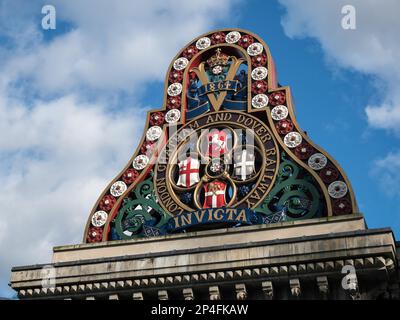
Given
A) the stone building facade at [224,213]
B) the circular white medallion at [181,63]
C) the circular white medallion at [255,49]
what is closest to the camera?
the stone building facade at [224,213]

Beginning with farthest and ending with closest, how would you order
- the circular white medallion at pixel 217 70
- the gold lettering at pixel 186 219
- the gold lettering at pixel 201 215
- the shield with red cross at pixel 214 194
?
the circular white medallion at pixel 217 70
the shield with red cross at pixel 214 194
the gold lettering at pixel 186 219
the gold lettering at pixel 201 215

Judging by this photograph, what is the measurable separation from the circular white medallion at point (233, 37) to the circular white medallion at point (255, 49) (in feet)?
2.96

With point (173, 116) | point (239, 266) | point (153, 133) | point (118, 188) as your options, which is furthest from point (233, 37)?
point (239, 266)

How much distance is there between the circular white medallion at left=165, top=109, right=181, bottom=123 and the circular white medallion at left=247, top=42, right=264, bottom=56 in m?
4.19

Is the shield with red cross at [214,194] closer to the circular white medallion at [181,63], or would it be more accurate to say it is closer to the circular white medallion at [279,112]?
the circular white medallion at [279,112]

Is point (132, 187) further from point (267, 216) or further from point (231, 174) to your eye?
point (267, 216)

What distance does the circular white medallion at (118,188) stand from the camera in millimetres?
33656

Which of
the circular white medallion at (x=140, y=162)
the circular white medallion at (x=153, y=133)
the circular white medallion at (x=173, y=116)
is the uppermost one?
the circular white medallion at (x=173, y=116)

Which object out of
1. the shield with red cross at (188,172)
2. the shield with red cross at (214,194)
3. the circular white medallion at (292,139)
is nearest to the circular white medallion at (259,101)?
the circular white medallion at (292,139)

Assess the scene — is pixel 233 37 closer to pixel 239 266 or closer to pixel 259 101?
pixel 259 101

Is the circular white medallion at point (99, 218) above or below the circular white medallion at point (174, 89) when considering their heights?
below

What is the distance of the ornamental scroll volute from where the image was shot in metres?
30.7

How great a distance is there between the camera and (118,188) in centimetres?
3381
